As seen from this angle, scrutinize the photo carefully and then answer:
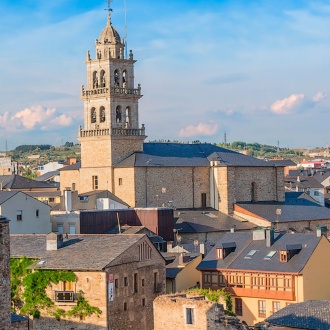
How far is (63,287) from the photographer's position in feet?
143

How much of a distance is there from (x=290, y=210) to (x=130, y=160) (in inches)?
610

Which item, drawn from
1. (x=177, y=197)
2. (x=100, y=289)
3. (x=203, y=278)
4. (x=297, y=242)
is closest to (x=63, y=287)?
(x=100, y=289)

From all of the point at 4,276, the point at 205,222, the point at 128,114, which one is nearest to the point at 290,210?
the point at 205,222

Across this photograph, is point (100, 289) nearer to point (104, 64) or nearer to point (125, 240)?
point (125, 240)

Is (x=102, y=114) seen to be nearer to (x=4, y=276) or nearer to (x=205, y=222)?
(x=205, y=222)

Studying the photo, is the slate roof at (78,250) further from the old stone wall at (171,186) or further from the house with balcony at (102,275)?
the old stone wall at (171,186)

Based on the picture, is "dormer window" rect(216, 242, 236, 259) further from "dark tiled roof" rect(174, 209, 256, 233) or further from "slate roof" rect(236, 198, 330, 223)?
"slate roof" rect(236, 198, 330, 223)

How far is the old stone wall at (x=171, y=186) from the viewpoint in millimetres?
75812

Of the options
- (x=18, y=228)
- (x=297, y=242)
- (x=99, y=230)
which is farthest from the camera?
(x=99, y=230)

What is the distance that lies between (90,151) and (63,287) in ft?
117

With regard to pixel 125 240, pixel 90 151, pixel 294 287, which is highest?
pixel 90 151

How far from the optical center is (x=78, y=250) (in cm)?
4544

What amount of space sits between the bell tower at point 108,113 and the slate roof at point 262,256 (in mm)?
22782

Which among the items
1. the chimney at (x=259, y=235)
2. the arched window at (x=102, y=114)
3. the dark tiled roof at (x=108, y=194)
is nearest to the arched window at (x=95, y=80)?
the arched window at (x=102, y=114)
